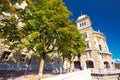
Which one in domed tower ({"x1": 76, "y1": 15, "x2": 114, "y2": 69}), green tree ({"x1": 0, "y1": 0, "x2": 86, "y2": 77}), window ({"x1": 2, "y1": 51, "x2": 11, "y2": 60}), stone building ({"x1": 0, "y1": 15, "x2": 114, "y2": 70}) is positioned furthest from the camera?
domed tower ({"x1": 76, "y1": 15, "x2": 114, "y2": 69})

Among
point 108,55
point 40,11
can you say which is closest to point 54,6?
point 40,11

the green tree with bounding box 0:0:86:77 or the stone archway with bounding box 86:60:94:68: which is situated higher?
the green tree with bounding box 0:0:86:77

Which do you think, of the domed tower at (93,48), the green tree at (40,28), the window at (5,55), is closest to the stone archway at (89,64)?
the domed tower at (93,48)

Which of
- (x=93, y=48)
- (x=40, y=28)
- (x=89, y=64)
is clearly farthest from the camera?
(x=89, y=64)

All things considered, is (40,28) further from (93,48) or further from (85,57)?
(85,57)

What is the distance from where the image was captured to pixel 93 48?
4009 cm

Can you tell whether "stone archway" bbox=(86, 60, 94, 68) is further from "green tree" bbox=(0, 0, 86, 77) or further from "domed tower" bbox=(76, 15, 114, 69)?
"green tree" bbox=(0, 0, 86, 77)

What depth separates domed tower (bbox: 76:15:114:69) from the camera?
129 feet

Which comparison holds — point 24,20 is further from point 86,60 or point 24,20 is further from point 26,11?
point 86,60

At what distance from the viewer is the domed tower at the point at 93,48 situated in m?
39.3

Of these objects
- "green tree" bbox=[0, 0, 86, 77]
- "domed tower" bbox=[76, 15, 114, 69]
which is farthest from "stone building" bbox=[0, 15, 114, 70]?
"green tree" bbox=[0, 0, 86, 77]

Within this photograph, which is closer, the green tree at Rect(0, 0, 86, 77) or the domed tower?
the green tree at Rect(0, 0, 86, 77)

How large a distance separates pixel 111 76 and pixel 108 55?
68.2ft

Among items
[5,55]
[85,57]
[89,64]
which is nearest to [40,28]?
[5,55]
